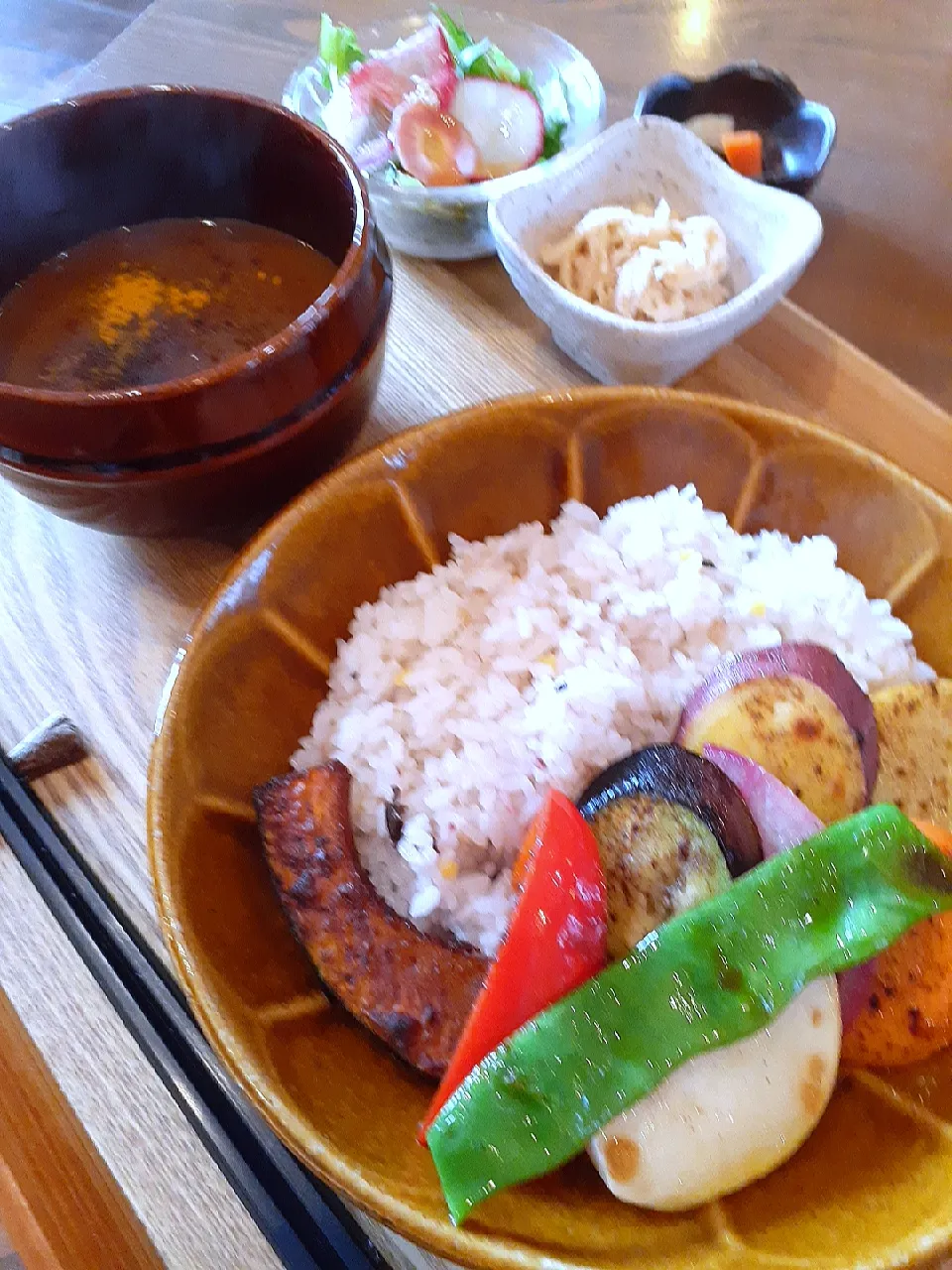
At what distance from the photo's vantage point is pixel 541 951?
0.81 metres

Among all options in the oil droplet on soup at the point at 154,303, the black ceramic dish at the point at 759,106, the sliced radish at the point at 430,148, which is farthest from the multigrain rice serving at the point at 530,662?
the black ceramic dish at the point at 759,106

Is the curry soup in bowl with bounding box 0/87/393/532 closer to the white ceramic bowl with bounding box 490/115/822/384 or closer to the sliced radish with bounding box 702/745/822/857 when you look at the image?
the white ceramic bowl with bounding box 490/115/822/384

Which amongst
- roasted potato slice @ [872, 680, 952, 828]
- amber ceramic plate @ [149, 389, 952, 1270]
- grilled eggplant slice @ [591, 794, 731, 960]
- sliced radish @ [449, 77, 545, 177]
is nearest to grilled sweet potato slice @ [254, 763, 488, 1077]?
amber ceramic plate @ [149, 389, 952, 1270]

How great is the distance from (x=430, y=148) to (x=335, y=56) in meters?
0.35

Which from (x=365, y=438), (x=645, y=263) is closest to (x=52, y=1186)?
(x=365, y=438)

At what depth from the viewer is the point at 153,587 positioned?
4.06ft

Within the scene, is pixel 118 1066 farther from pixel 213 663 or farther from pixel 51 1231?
pixel 213 663

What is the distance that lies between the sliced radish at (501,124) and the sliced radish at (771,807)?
1281 millimetres

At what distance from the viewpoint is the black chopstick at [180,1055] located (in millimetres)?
853

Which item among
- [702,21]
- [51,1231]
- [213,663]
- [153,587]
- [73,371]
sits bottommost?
[51,1231]

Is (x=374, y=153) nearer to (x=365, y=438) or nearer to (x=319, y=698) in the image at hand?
(x=365, y=438)

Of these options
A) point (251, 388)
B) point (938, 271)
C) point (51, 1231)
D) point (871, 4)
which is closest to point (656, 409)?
point (251, 388)

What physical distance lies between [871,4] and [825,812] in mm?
2238

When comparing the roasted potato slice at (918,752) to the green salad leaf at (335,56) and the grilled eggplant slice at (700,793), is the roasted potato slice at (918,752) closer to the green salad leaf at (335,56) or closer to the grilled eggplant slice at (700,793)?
the grilled eggplant slice at (700,793)
